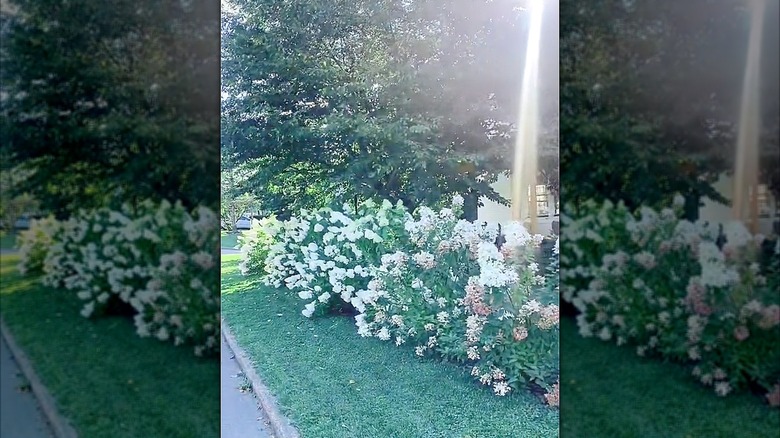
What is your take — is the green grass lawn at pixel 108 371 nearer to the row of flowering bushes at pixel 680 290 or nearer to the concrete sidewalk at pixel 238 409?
the concrete sidewalk at pixel 238 409

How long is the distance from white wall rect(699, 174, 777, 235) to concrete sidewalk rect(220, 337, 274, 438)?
5.86ft

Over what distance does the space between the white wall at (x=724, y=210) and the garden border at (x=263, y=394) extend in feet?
5.61

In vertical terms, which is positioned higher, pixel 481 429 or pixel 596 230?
pixel 596 230

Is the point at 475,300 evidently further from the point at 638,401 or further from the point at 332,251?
the point at 638,401

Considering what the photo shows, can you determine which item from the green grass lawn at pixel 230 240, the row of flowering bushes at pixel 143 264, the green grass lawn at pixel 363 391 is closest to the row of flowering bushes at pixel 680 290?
the green grass lawn at pixel 363 391

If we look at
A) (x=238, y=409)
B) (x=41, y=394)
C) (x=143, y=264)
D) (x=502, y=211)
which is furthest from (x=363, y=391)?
(x=41, y=394)

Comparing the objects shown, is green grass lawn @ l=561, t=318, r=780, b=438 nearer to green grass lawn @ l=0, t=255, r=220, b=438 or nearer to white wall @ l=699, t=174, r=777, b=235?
white wall @ l=699, t=174, r=777, b=235

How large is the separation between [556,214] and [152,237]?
1.50 m

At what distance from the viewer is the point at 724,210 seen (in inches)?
70.8

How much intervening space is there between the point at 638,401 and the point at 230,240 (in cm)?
167

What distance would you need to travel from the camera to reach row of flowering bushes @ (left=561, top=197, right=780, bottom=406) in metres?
1.79

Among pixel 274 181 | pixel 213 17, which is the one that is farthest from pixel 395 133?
pixel 213 17

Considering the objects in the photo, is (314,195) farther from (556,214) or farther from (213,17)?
(556,214)

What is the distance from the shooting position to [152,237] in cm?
187
